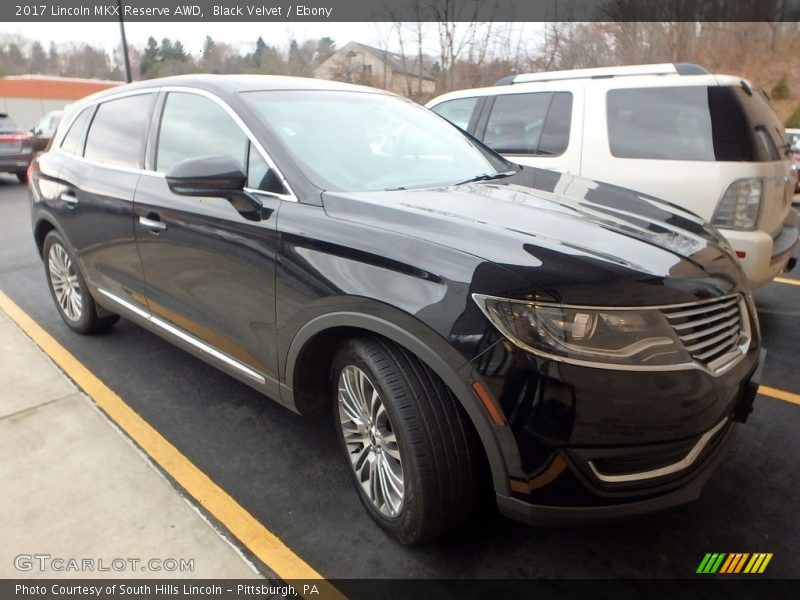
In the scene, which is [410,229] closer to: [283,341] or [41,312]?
[283,341]

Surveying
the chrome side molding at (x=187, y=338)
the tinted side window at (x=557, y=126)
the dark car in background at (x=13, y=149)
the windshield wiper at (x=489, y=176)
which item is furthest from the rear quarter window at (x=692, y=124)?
the dark car in background at (x=13, y=149)

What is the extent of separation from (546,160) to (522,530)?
3288 mm

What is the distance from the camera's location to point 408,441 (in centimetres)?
194

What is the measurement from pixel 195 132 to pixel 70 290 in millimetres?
2055

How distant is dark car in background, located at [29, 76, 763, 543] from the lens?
1.70 m

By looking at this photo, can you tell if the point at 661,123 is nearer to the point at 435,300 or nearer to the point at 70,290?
the point at 435,300

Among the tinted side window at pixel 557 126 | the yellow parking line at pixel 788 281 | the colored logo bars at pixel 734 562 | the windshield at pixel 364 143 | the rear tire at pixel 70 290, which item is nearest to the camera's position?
the colored logo bars at pixel 734 562

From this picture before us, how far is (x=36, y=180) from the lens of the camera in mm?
4328

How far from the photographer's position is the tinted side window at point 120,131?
330 centimetres

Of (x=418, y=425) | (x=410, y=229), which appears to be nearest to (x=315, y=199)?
(x=410, y=229)

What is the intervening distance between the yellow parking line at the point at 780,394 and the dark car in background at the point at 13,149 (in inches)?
588

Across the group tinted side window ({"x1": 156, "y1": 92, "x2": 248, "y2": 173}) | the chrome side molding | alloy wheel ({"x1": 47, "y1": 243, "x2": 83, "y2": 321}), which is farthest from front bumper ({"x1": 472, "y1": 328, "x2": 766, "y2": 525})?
alloy wheel ({"x1": 47, "y1": 243, "x2": 83, "y2": 321})

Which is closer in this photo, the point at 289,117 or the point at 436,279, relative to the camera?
the point at 436,279

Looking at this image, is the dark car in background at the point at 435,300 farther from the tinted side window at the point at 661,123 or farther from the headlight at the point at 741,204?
the tinted side window at the point at 661,123
